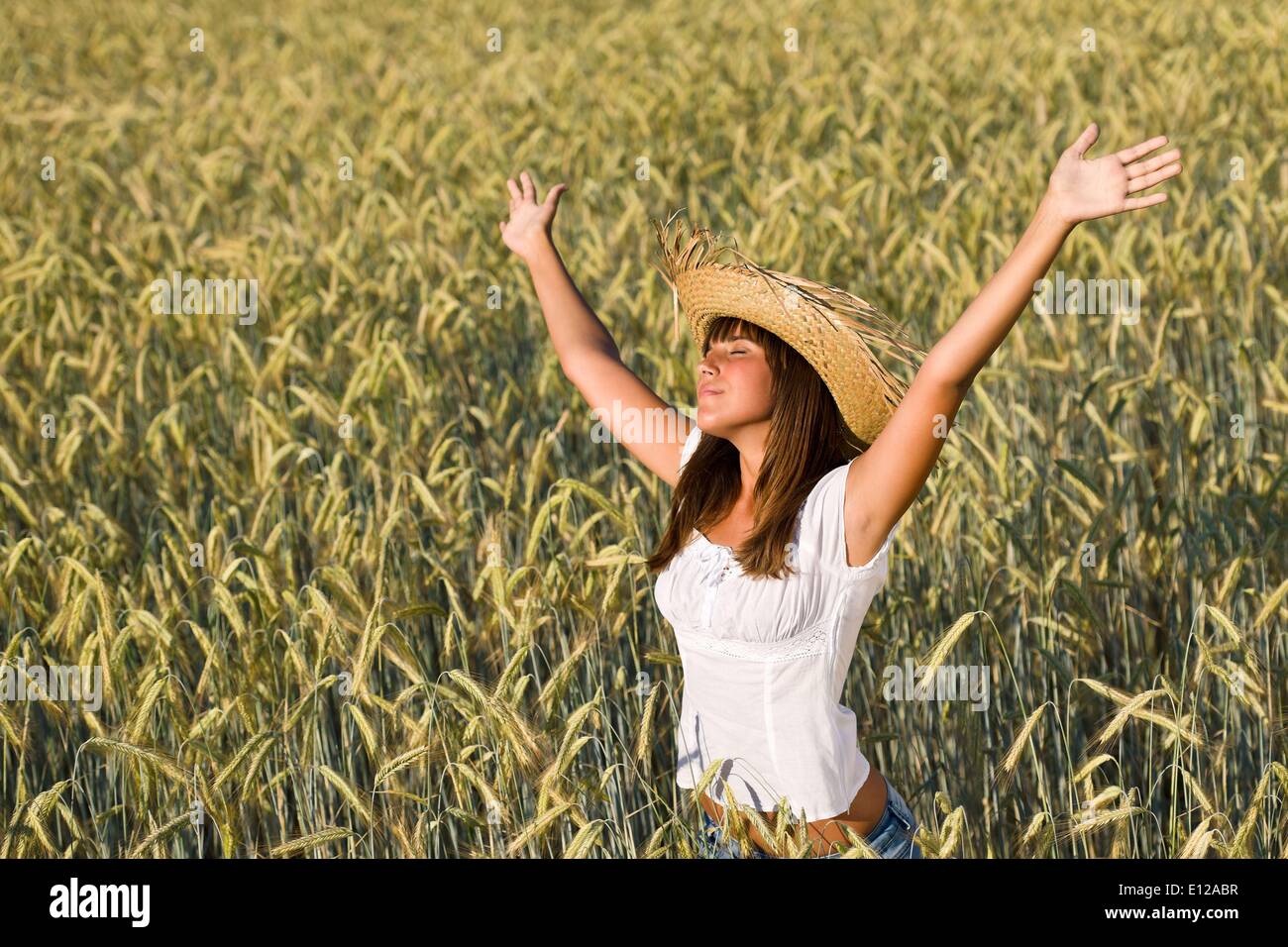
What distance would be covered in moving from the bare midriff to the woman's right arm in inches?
22.2

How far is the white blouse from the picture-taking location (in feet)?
6.26

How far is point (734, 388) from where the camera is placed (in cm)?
198

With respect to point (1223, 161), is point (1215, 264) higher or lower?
lower

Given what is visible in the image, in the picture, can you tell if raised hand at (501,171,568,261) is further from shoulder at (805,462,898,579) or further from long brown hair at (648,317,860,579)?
shoulder at (805,462,898,579)

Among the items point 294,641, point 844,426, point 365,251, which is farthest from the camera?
point 365,251

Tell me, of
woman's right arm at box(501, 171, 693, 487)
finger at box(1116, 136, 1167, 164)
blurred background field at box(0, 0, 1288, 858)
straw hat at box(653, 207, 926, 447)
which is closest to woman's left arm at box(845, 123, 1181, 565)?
finger at box(1116, 136, 1167, 164)

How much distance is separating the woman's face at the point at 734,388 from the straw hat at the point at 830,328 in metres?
0.05

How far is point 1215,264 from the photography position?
458cm

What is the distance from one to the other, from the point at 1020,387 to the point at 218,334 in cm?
243

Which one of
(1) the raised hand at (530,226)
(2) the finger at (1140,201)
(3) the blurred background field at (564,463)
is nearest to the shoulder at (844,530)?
(3) the blurred background field at (564,463)

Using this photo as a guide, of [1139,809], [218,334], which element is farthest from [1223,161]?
[1139,809]

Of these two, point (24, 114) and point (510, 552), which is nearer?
point (510, 552)

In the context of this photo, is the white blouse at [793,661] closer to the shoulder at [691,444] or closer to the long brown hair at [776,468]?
the long brown hair at [776,468]

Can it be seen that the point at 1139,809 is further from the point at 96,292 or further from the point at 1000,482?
the point at 96,292
